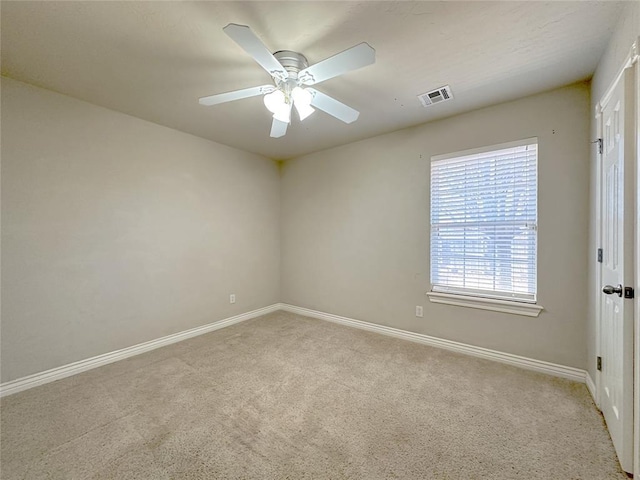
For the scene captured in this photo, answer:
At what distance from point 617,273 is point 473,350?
1501 mm

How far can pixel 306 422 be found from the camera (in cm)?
172

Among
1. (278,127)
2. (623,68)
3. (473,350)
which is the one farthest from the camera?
(473,350)

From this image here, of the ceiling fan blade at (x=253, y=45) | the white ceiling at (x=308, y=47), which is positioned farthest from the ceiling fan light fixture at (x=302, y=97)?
the white ceiling at (x=308, y=47)

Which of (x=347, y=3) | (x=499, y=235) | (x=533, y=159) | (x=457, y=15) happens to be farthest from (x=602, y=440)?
(x=347, y=3)

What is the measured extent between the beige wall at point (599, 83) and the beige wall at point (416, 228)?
0.10 m

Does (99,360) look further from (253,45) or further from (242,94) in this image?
(253,45)

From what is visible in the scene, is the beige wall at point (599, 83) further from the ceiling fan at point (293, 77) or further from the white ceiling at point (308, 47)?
the ceiling fan at point (293, 77)

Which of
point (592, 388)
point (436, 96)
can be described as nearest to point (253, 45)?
point (436, 96)

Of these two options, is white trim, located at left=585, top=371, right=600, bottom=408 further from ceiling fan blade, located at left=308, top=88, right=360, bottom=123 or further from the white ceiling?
ceiling fan blade, located at left=308, top=88, right=360, bottom=123

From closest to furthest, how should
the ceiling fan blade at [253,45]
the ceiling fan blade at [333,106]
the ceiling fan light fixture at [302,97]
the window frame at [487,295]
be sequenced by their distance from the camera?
the ceiling fan blade at [253,45], the ceiling fan light fixture at [302,97], the ceiling fan blade at [333,106], the window frame at [487,295]

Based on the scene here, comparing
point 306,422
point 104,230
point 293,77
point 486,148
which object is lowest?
point 306,422

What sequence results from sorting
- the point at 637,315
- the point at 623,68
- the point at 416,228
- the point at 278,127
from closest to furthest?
the point at 637,315 < the point at 623,68 < the point at 278,127 < the point at 416,228

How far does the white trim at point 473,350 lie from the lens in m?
2.22

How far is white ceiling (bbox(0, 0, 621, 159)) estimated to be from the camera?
144 centimetres
